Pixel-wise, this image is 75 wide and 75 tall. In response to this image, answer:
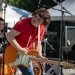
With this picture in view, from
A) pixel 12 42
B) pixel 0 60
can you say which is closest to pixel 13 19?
pixel 0 60

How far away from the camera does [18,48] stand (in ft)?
14.8

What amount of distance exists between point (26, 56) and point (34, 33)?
30 cm

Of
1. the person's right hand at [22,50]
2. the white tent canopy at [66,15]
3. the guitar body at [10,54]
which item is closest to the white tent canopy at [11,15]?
the white tent canopy at [66,15]

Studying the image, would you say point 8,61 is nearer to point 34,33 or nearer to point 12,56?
point 12,56

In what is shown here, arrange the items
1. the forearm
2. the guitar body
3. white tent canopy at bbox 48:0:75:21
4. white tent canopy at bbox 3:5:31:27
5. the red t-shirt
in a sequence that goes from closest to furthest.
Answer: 1. the forearm
2. the red t-shirt
3. the guitar body
4. white tent canopy at bbox 48:0:75:21
5. white tent canopy at bbox 3:5:31:27

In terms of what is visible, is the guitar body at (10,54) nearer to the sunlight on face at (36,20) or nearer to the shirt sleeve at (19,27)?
the shirt sleeve at (19,27)

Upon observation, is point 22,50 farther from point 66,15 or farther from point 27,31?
point 66,15

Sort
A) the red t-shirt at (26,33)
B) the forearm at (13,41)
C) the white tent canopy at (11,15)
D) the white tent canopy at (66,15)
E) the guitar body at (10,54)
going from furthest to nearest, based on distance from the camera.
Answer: the white tent canopy at (11,15)
the white tent canopy at (66,15)
the guitar body at (10,54)
the red t-shirt at (26,33)
the forearm at (13,41)

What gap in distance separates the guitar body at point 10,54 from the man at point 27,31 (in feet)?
0.46

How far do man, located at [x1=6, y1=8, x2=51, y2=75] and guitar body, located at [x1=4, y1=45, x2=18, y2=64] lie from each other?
5.5 inches

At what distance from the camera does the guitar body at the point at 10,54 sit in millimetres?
4742

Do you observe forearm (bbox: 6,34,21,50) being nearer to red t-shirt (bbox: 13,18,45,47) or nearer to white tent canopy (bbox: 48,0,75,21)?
red t-shirt (bbox: 13,18,45,47)

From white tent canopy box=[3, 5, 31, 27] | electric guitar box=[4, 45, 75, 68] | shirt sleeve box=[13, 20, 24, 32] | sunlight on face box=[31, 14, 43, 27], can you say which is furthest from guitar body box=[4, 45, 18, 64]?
white tent canopy box=[3, 5, 31, 27]

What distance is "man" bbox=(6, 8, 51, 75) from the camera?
14.8 feet
